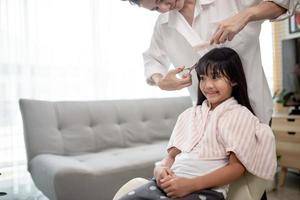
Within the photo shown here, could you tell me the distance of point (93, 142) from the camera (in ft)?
7.64

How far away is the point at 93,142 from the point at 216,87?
154cm

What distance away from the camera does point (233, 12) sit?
984mm

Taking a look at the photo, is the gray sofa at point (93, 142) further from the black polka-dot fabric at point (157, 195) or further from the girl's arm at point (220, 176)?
the girl's arm at point (220, 176)

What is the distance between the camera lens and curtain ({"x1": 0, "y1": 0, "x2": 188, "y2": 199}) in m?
2.32

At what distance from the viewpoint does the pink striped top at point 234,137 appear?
0.90 metres

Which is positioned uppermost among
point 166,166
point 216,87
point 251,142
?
point 216,87

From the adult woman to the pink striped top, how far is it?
0.27 ft

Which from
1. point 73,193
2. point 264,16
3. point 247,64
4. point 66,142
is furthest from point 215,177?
point 66,142

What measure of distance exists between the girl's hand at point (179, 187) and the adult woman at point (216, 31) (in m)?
0.33

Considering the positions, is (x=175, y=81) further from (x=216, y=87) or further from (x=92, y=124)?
(x=92, y=124)

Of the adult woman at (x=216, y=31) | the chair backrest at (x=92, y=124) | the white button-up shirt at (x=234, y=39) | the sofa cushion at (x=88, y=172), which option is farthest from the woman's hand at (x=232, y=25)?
the chair backrest at (x=92, y=124)

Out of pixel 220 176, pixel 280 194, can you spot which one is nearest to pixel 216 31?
pixel 220 176

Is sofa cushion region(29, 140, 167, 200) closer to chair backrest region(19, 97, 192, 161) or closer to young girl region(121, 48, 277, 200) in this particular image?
chair backrest region(19, 97, 192, 161)

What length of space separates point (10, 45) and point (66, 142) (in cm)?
88
